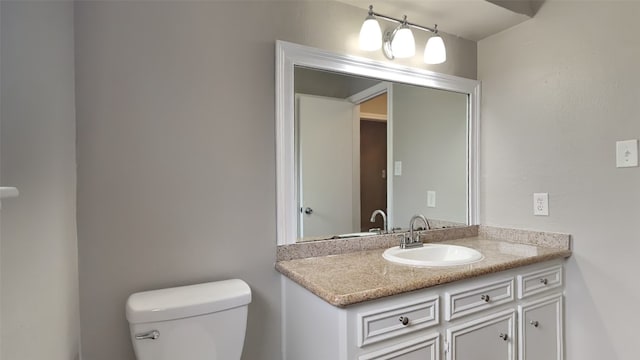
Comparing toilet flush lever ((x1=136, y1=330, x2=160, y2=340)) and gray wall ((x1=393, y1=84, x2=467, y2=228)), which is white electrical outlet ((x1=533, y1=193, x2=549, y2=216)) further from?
toilet flush lever ((x1=136, y1=330, x2=160, y2=340))

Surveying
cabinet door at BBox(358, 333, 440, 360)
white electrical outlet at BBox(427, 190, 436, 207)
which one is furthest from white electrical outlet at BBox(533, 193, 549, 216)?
cabinet door at BBox(358, 333, 440, 360)

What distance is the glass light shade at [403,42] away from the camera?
173 centimetres

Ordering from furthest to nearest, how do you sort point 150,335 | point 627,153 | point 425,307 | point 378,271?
point 627,153
point 378,271
point 425,307
point 150,335

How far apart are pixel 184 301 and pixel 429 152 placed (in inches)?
63.9

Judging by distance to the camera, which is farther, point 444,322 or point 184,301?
point 444,322

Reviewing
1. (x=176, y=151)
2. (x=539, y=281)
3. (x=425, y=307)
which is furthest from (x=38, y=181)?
(x=539, y=281)

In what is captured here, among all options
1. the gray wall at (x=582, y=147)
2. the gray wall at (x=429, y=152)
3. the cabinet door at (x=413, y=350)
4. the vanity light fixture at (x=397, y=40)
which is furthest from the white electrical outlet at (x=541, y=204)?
the cabinet door at (x=413, y=350)

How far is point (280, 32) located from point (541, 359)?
6.62 feet

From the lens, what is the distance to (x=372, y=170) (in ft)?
6.22

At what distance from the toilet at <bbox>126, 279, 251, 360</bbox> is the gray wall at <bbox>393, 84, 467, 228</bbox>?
1.04 metres

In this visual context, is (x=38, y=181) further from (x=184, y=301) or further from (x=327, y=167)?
(x=327, y=167)

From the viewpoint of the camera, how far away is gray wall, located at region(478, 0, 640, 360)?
1.56 meters

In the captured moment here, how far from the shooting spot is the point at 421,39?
1961 millimetres

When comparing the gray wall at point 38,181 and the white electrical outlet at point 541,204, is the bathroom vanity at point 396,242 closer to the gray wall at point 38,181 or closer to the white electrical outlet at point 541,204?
the white electrical outlet at point 541,204
